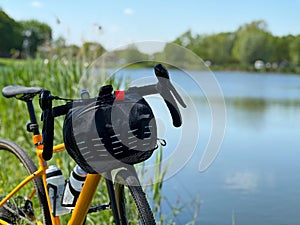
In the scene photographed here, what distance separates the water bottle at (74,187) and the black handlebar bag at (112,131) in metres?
0.34

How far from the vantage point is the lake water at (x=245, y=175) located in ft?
13.3

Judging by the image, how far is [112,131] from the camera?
69.3 inches

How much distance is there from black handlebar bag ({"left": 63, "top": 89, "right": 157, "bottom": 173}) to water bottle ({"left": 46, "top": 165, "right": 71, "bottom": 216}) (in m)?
0.58

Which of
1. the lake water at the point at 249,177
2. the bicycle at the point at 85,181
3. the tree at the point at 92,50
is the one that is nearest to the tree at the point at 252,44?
the lake water at the point at 249,177

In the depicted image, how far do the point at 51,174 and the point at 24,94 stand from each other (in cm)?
38

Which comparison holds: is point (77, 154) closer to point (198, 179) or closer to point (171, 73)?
point (171, 73)

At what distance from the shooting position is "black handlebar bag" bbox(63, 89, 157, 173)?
5.73 feet

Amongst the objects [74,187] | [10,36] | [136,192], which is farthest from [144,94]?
[10,36]

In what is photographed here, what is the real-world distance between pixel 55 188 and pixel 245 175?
3770mm

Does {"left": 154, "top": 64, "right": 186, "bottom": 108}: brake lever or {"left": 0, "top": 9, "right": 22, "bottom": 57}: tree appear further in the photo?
{"left": 0, "top": 9, "right": 22, "bottom": 57}: tree

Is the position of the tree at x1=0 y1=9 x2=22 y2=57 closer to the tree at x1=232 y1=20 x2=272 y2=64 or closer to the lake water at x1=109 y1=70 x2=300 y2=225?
the lake water at x1=109 y1=70 x2=300 y2=225

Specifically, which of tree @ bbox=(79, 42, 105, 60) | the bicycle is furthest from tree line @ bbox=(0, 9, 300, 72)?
the bicycle

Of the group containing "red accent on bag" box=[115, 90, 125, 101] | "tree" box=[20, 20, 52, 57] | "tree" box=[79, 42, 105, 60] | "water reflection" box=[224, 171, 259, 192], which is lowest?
"water reflection" box=[224, 171, 259, 192]

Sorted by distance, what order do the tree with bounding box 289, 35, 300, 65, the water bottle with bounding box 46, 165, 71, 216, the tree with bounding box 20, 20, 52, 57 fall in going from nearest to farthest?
1. the water bottle with bounding box 46, 165, 71, 216
2. the tree with bounding box 20, 20, 52, 57
3. the tree with bounding box 289, 35, 300, 65
